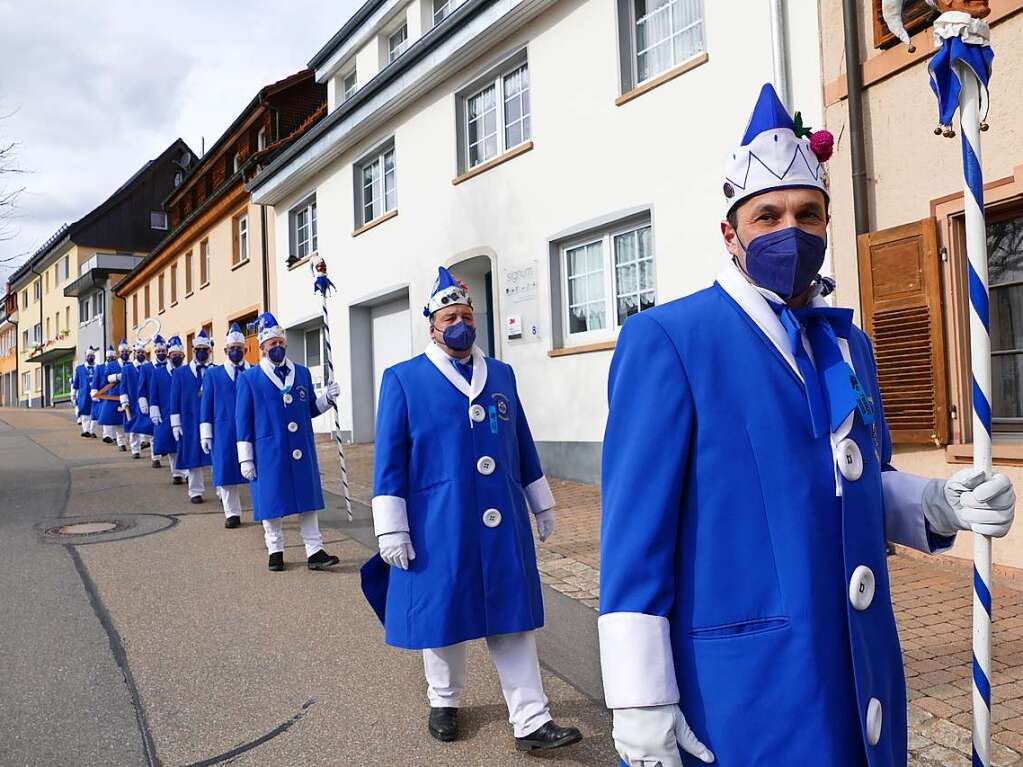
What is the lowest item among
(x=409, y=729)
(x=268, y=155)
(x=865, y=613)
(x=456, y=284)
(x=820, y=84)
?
(x=409, y=729)

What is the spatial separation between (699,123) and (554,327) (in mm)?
3285

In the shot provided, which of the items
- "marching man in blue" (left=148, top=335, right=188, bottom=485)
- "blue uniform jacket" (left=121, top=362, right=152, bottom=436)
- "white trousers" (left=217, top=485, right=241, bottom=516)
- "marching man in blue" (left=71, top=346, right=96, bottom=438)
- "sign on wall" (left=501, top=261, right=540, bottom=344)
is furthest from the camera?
"marching man in blue" (left=71, top=346, right=96, bottom=438)

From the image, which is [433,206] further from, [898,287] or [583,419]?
[898,287]

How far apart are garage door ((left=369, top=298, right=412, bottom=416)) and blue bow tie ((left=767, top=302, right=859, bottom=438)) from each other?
14.1m

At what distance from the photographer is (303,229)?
20.4 meters

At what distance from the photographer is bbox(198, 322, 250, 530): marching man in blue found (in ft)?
31.6

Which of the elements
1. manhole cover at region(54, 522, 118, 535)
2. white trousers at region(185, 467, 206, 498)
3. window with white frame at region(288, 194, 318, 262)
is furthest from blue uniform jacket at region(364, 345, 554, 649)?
window with white frame at region(288, 194, 318, 262)

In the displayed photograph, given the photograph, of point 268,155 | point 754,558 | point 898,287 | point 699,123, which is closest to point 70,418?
point 268,155

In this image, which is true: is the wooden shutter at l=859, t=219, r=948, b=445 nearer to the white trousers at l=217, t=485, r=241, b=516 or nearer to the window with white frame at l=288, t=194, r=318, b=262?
the white trousers at l=217, t=485, r=241, b=516

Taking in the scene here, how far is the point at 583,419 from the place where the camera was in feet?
36.5

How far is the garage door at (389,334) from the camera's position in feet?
53.1

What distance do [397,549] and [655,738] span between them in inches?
91.7

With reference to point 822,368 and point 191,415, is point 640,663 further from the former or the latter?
point 191,415

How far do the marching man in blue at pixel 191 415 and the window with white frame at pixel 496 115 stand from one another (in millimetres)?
4810
